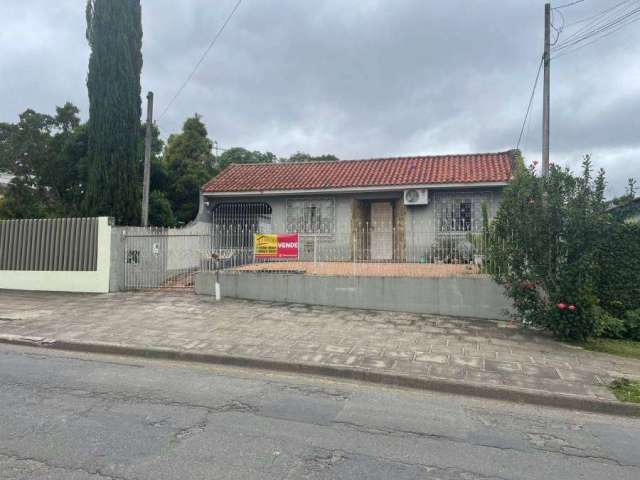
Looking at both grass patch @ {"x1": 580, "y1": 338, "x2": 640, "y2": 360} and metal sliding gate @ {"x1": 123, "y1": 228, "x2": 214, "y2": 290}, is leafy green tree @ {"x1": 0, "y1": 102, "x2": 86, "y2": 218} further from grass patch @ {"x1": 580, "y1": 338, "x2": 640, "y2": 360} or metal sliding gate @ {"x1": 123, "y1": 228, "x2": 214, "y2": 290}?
grass patch @ {"x1": 580, "y1": 338, "x2": 640, "y2": 360}

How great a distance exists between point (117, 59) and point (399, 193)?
9937mm

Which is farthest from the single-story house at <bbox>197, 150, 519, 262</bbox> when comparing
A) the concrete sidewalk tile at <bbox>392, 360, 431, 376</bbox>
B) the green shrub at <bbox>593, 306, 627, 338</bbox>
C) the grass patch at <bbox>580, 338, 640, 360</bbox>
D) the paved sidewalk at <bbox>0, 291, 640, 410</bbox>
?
the concrete sidewalk tile at <bbox>392, 360, 431, 376</bbox>

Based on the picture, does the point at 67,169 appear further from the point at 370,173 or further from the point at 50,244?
the point at 370,173

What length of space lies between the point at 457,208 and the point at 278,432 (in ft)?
40.5

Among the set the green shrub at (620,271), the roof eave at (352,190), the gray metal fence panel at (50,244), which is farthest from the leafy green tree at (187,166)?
the green shrub at (620,271)

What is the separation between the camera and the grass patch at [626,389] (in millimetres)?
5113

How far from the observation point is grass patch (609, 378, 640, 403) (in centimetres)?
511

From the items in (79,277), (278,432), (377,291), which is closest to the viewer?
(278,432)

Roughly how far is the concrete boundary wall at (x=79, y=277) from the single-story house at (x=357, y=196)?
3653 millimetres

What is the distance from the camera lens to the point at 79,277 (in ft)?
40.2

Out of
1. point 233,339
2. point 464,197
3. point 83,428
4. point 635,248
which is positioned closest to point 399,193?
point 464,197

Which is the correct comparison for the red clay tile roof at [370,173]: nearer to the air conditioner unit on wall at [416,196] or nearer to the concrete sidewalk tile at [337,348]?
the air conditioner unit on wall at [416,196]

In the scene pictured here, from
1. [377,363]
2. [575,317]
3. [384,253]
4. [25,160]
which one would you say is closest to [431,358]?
[377,363]

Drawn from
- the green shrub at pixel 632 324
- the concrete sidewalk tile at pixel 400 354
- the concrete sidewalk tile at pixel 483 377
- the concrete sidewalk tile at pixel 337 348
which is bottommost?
the concrete sidewalk tile at pixel 483 377
